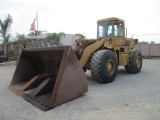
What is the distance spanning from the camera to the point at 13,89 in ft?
17.0

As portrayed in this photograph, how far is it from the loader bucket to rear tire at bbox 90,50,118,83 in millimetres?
1291

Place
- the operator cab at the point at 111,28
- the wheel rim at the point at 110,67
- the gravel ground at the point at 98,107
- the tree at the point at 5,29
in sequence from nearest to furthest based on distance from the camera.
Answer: the gravel ground at the point at 98,107, the wheel rim at the point at 110,67, the operator cab at the point at 111,28, the tree at the point at 5,29

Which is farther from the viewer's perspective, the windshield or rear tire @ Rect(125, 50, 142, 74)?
rear tire @ Rect(125, 50, 142, 74)

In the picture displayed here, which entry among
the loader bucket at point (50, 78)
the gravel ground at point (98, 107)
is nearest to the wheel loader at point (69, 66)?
the loader bucket at point (50, 78)

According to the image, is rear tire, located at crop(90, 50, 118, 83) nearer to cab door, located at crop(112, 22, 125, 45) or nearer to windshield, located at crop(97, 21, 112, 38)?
cab door, located at crop(112, 22, 125, 45)

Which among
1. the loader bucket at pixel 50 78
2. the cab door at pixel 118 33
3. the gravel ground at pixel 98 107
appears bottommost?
the gravel ground at pixel 98 107

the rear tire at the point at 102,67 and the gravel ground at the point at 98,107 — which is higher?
the rear tire at the point at 102,67

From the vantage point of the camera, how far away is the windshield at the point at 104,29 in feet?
25.0

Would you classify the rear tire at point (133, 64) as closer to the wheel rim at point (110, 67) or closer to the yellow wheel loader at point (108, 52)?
the yellow wheel loader at point (108, 52)

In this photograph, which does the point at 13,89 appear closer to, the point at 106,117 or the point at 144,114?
the point at 106,117

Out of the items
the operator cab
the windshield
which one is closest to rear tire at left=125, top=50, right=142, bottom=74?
the operator cab

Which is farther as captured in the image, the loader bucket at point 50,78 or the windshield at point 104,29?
the windshield at point 104,29

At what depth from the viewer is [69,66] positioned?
420 centimetres

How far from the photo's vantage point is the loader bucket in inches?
157
